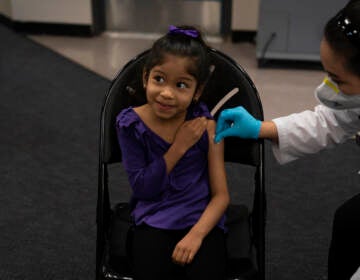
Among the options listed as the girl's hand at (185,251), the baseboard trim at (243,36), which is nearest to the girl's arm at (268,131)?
the girl's hand at (185,251)

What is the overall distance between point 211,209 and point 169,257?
16 cm

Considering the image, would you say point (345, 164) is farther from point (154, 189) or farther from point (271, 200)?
point (154, 189)

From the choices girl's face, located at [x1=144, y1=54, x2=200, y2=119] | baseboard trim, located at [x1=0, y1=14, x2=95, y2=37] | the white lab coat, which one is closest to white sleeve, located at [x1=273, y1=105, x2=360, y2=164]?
the white lab coat

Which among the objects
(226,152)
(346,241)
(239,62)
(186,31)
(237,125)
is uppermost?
(186,31)

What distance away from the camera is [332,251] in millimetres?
1579

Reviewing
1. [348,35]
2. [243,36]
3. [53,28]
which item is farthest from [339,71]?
[53,28]

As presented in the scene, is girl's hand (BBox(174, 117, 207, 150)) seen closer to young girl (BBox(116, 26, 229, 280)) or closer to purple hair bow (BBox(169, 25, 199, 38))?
young girl (BBox(116, 26, 229, 280))

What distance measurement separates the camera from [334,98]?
139 cm

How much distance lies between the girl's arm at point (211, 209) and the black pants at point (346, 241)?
0.35 m

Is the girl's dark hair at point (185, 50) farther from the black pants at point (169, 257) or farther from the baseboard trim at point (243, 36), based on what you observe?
the baseboard trim at point (243, 36)

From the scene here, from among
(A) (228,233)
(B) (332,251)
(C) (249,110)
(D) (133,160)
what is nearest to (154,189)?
(D) (133,160)

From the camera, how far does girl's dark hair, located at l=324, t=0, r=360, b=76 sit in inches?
46.3

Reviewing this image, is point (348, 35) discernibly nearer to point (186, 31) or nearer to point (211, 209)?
point (186, 31)

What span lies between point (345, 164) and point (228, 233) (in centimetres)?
132
